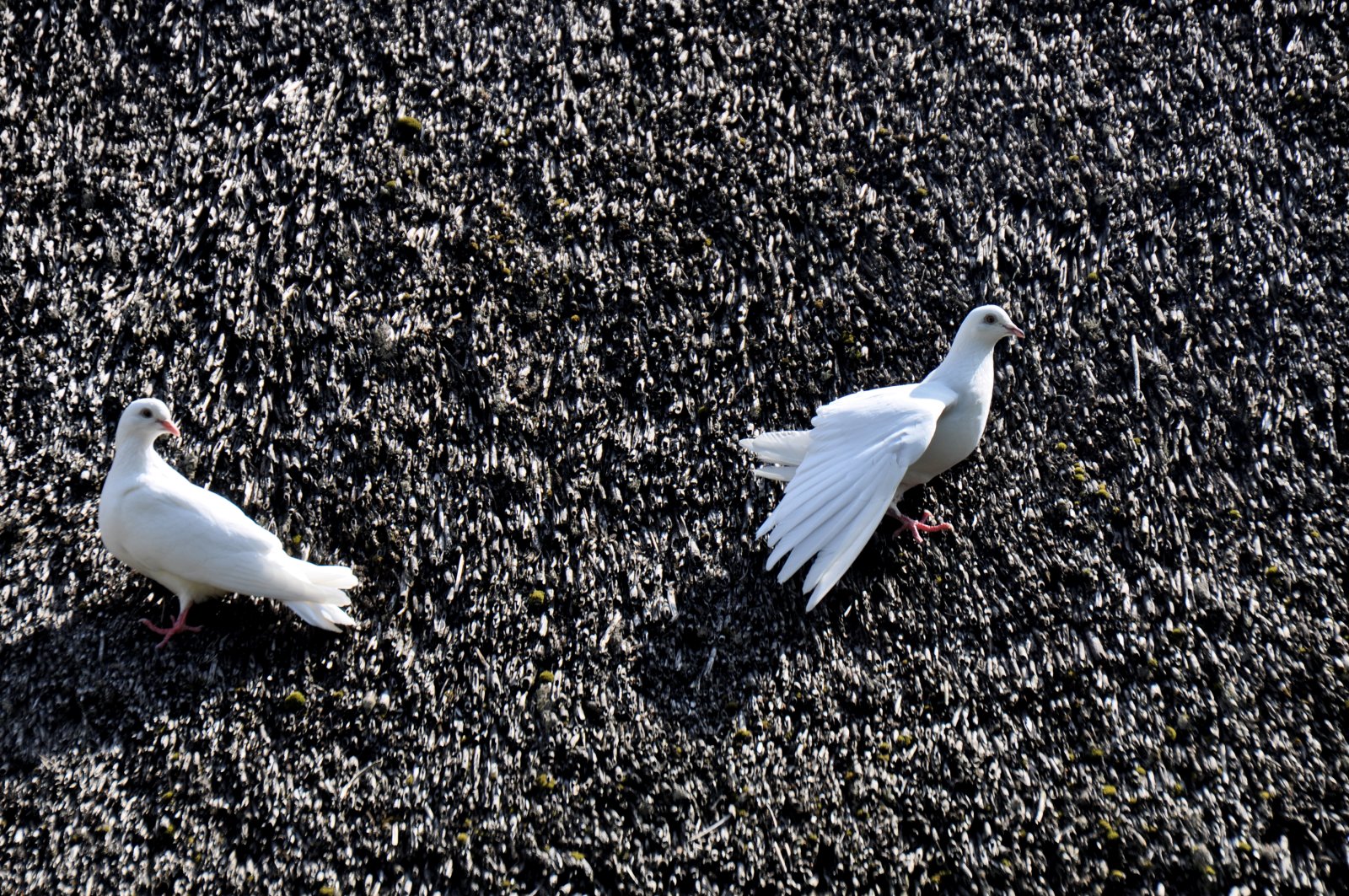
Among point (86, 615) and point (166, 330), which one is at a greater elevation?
point (166, 330)

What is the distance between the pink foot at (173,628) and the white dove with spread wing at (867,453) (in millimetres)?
939

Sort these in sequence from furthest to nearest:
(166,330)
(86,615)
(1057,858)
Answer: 1. (166,330)
2. (86,615)
3. (1057,858)

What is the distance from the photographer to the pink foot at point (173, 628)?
1872 millimetres

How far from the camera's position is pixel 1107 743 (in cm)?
186

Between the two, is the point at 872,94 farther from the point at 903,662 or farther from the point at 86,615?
the point at 86,615

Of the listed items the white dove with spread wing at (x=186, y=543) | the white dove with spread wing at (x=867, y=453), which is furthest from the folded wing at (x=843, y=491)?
the white dove with spread wing at (x=186, y=543)

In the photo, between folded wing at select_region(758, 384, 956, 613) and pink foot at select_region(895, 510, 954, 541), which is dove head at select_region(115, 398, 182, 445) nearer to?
folded wing at select_region(758, 384, 956, 613)

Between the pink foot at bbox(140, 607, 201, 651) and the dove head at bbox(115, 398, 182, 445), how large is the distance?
0.29 meters

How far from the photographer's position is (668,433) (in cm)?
213

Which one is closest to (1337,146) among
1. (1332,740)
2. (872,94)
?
(872,94)

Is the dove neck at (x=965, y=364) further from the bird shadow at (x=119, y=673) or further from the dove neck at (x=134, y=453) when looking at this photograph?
the dove neck at (x=134, y=453)

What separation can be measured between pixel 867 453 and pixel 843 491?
74 mm

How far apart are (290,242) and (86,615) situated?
0.79m

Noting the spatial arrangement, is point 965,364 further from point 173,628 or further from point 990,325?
point 173,628
